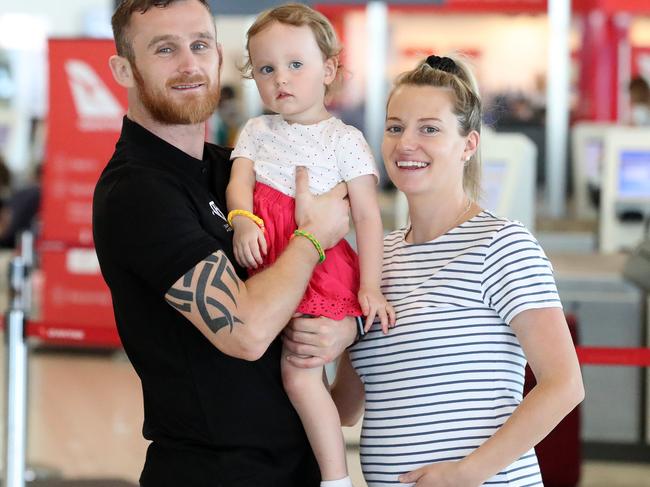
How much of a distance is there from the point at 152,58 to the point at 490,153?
456 centimetres

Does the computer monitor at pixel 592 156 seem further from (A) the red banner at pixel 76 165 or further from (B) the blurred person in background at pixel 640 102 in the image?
(A) the red banner at pixel 76 165

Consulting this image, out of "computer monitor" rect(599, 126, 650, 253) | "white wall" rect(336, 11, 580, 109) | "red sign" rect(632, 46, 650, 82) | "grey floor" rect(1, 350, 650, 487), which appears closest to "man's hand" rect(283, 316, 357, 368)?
"grey floor" rect(1, 350, 650, 487)

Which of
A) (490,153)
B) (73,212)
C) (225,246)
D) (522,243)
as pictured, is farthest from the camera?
(73,212)

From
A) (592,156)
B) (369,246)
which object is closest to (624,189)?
(592,156)

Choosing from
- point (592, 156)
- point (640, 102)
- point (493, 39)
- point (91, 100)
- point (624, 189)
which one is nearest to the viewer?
point (91, 100)

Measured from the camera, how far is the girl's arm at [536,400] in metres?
1.97

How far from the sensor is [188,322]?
83.6 inches

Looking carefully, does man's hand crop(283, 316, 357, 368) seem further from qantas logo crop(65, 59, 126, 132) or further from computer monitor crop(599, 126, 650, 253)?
computer monitor crop(599, 126, 650, 253)

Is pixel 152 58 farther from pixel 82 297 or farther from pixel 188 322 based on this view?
pixel 82 297

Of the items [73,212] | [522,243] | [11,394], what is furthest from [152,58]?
[73,212]

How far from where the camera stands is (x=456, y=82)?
2.17 m

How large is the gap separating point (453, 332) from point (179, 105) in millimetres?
652

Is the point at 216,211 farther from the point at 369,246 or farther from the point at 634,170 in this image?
the point at 634,170

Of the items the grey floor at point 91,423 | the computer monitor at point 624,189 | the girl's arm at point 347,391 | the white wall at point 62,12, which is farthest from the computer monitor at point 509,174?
the white wall at point 62,12
